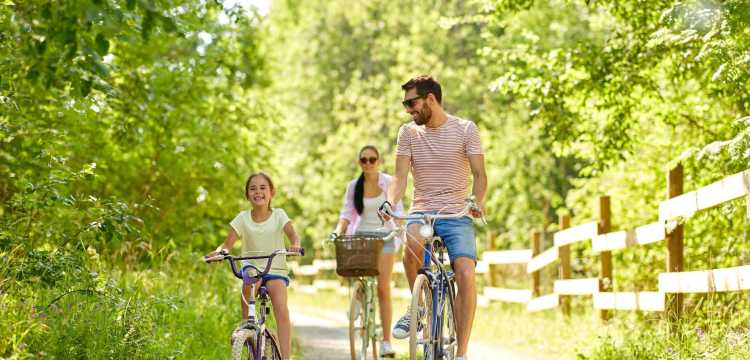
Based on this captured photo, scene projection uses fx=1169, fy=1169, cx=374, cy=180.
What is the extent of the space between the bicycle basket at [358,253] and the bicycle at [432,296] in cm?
139

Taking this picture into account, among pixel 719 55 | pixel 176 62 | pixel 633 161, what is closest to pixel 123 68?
pixel 176 62

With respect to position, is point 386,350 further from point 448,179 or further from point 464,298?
point 448,179

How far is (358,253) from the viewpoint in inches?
355

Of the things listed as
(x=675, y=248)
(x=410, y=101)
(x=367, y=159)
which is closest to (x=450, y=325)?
(x=410, y=101)

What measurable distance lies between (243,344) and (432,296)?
1.33 metres

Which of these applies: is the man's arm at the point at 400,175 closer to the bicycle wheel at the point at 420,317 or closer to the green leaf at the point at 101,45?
the bicycle wheel at the point at 420,317

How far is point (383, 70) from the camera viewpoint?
40.4 metres

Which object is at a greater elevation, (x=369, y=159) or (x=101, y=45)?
(x=101, y=45)

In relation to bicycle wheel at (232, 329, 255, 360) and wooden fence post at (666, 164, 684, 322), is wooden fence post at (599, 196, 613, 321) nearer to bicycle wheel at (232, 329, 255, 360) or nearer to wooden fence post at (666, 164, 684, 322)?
wooden fence post at (666, 164, 684, 322)

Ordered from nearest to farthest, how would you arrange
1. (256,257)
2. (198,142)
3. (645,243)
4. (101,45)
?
(101,45), (256,257), (645,243), (198,142)

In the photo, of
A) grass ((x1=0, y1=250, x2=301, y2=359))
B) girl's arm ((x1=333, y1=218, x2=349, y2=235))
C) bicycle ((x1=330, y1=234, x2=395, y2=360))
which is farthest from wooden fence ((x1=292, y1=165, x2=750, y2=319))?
grass ((x1=0, y1=250, x2=301, y2=359))

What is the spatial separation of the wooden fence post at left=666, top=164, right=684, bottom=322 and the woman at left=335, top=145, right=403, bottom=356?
2.39 m

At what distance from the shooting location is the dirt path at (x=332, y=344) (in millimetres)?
11906

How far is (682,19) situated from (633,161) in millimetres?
6645
